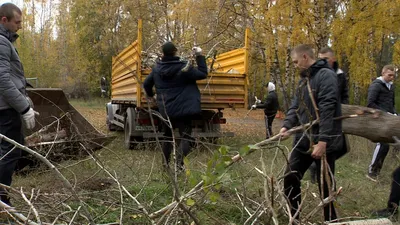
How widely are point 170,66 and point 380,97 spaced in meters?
3.15

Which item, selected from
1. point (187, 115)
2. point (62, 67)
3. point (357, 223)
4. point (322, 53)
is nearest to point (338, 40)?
point (322, 53)

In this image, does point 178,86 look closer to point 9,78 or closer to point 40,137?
point 40,137

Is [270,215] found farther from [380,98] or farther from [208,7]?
[208,7]

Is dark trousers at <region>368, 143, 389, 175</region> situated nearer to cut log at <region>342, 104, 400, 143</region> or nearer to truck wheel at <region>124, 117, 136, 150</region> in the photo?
→ cut log at <region>342, 104, 400, 143</region>

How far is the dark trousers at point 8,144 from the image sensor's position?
3.57 meters

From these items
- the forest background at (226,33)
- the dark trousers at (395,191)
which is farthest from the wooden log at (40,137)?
the dark trousers at (395,191)

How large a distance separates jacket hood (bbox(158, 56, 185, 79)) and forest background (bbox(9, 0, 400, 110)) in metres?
1.42

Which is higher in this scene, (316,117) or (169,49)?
(169,49)

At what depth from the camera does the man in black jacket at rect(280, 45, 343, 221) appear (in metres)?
3.31

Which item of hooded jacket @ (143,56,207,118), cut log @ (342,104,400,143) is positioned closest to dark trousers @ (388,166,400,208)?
cut log @ (342,104,400,143)

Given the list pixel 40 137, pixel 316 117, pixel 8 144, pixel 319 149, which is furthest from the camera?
pixel 40 137

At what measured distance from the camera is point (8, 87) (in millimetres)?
3555

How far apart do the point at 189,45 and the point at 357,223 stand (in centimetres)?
706

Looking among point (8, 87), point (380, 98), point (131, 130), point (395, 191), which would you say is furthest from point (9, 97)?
point (380, 98)
